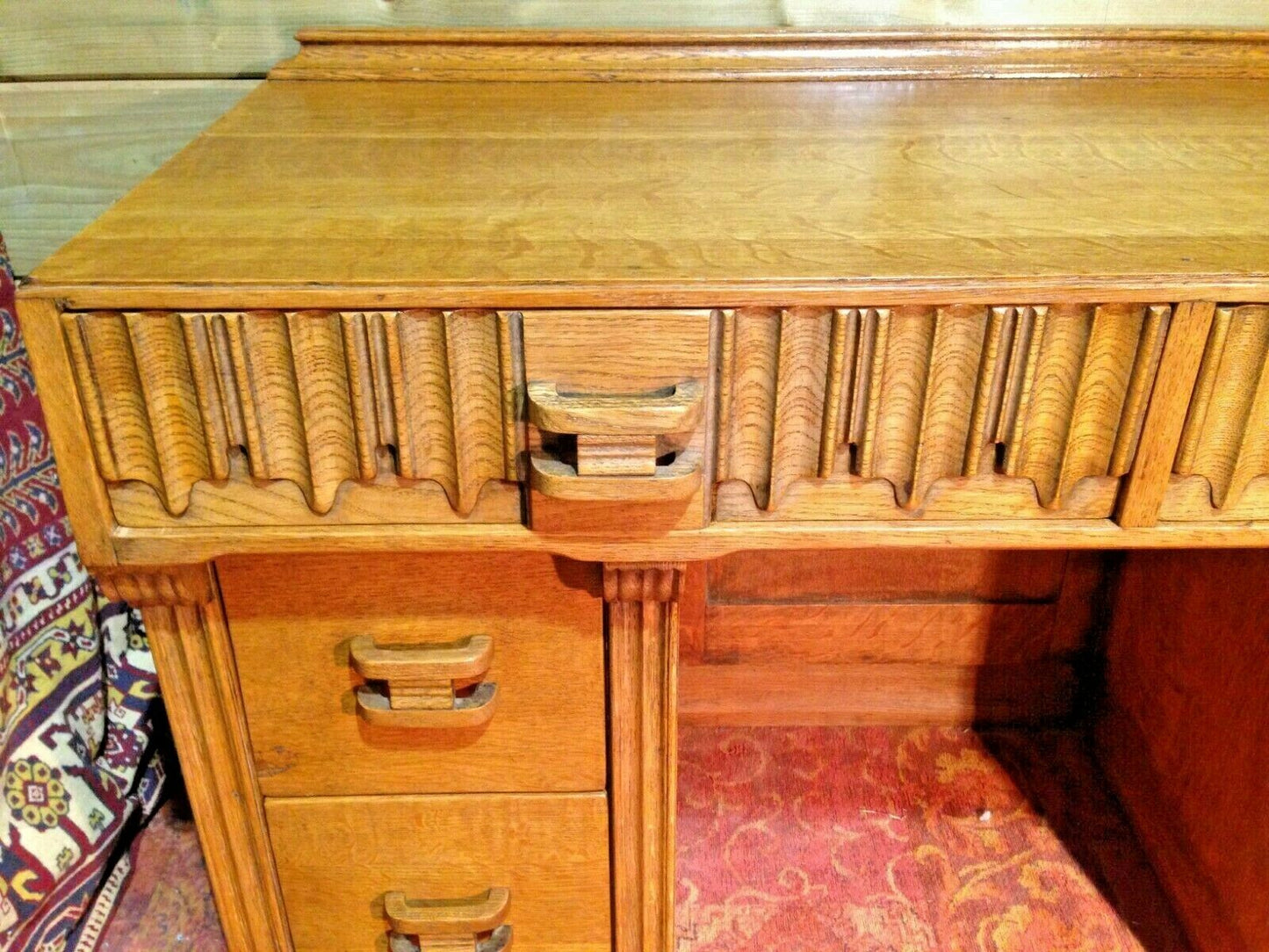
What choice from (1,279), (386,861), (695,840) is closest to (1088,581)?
(695,840)

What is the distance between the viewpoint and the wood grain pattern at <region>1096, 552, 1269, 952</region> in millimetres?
1003

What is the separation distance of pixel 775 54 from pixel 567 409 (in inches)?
23.8

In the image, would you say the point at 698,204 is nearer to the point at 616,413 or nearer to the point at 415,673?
the point at 616,413

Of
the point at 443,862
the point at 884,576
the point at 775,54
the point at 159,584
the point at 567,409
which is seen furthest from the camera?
the point at 884,576

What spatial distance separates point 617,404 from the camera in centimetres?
65

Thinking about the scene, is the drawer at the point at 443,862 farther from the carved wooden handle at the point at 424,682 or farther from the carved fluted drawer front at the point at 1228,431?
the carved fluted drawer front at the point at 1228,431

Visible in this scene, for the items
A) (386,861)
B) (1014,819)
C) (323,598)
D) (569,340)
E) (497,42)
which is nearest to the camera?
(569,340)

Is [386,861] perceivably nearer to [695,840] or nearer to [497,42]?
[695,840]

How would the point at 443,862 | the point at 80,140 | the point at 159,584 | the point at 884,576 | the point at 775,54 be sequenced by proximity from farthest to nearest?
1. the point at 884,576
2. the point at 80,140
3. the point at 775,54
4. the point at 443,862
5. the point at 159,584

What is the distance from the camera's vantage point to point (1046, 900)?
1.16 metres

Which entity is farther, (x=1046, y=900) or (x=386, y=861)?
(x=1046, y=900)

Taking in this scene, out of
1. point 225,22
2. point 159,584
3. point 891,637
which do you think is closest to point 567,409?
point 159,584

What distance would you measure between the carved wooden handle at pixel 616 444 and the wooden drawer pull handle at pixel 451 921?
42 cm

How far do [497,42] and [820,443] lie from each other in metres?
0.63
